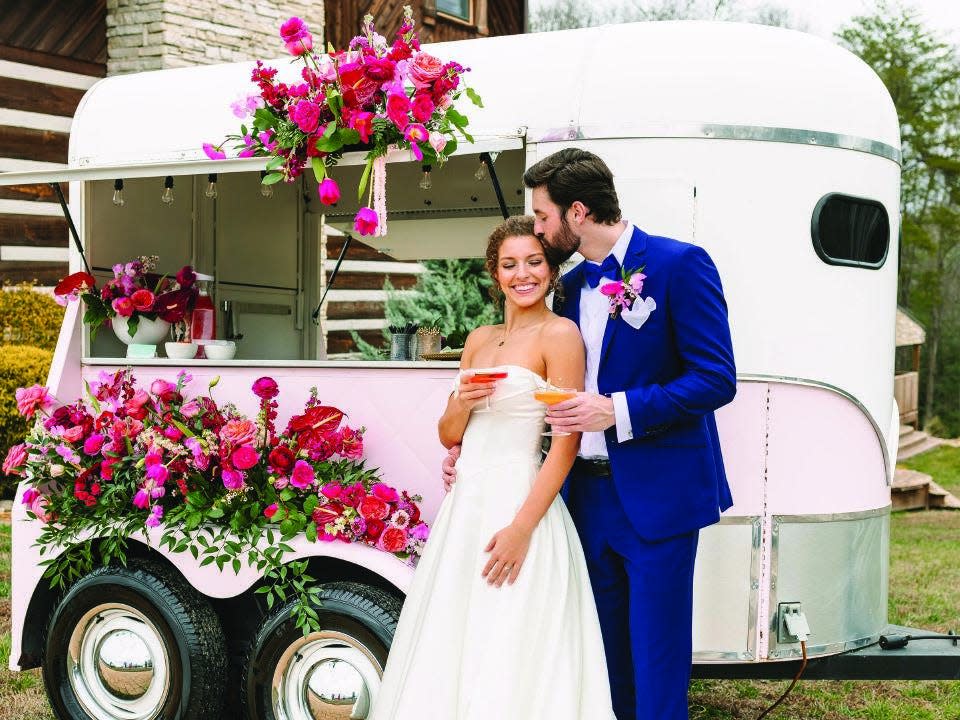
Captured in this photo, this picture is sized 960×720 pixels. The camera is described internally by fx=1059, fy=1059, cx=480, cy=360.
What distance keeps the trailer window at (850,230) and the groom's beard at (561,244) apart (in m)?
0.96

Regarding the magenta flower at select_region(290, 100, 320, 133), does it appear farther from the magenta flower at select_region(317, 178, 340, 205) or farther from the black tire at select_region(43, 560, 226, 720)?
the black tire at select_region(43, 560, 226, 720)

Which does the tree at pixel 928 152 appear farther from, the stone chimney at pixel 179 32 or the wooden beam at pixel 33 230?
the wooden beam at pixel 33 230

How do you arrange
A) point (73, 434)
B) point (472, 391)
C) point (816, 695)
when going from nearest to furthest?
point (472, 391)
point (73, 434)
point (816, 695)

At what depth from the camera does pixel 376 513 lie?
12.0ft

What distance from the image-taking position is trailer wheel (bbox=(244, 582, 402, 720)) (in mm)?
3617

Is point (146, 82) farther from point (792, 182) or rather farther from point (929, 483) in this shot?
point (929, 483)

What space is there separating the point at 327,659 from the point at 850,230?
2353mm

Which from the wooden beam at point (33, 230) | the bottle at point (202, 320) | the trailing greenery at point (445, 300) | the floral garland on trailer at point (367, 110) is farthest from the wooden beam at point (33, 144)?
the floral garland on trailer at point (367, 110)

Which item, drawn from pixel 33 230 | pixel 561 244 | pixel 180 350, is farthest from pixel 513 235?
pixel 33 230

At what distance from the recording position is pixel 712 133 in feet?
11.5

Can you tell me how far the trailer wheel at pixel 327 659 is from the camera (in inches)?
142

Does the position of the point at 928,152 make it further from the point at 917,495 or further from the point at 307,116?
the point at 307,116

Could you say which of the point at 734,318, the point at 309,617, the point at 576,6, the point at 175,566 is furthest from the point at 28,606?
the point at 576,6

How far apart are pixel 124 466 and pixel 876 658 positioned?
9.31 ft
